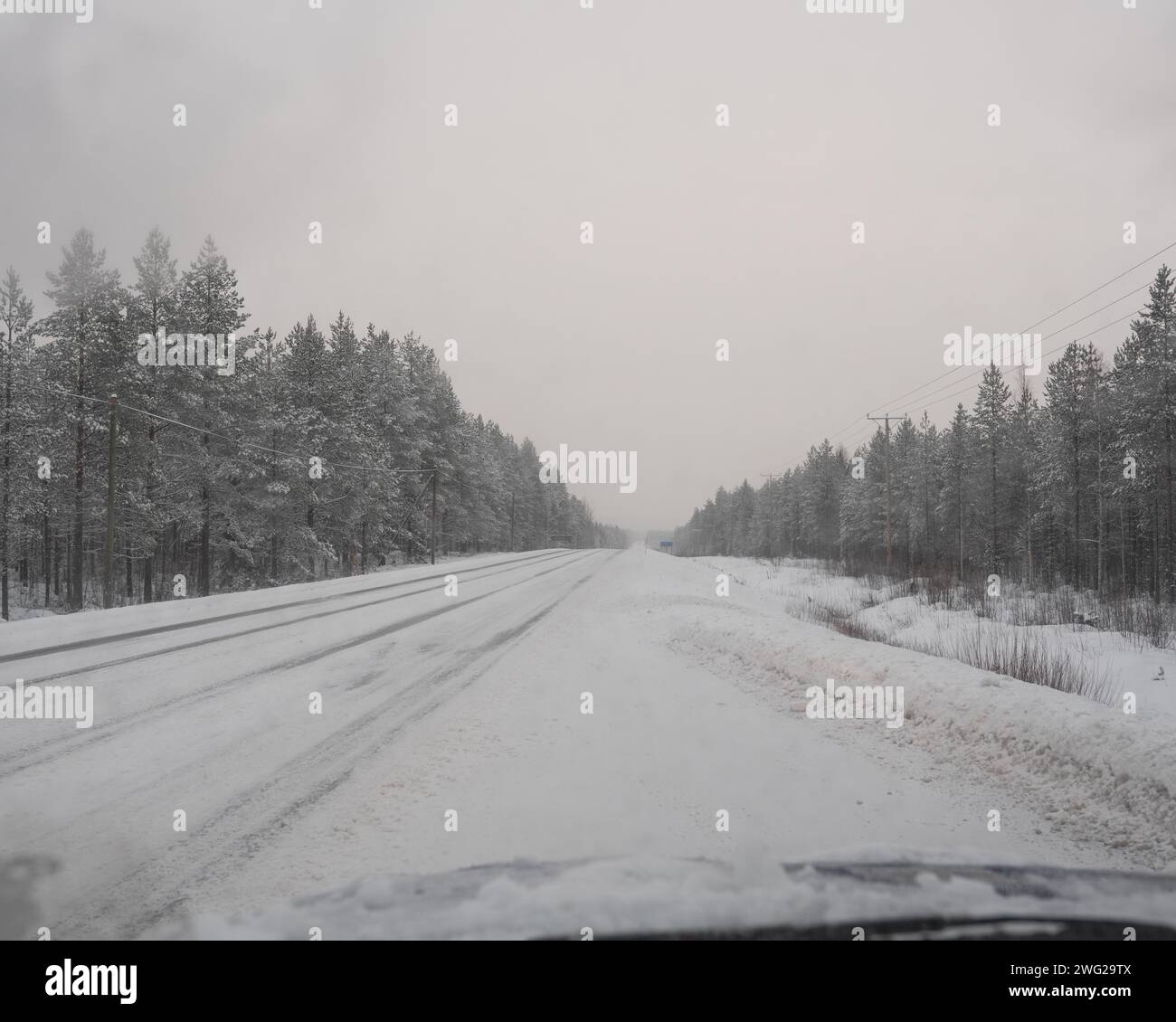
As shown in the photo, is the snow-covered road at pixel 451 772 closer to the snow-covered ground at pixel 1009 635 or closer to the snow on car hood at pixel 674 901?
the snow on car hood at pixel 674 901

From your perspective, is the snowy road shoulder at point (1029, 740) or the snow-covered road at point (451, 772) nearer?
the snow-covered road at point (451, 772)

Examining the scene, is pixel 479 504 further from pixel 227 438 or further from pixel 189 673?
pixel 189 673

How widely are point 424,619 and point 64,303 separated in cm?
2556

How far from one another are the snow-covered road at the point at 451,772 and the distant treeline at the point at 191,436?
65.6ft

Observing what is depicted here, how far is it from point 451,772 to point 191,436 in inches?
1085

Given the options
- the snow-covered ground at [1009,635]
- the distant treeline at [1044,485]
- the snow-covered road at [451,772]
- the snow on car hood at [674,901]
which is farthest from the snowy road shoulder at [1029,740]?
the distant treeline at [1044,485]

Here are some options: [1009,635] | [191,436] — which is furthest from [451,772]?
[191,436]

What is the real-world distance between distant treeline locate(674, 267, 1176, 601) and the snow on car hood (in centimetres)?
2774

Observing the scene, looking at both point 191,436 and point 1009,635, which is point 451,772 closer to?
point 1009,635

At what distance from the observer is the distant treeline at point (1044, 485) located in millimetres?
26156

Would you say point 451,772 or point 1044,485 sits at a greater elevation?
point 1044,485

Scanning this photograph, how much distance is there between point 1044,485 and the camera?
34.2 meters
